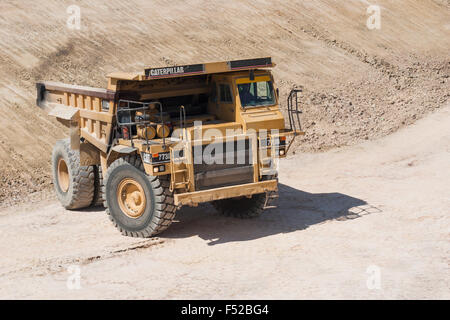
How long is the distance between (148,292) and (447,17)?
23462mm

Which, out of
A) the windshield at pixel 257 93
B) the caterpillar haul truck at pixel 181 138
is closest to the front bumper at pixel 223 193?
the caterpillar haul truck at pixel 181 138

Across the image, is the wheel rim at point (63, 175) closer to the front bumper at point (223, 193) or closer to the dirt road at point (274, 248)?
the dirt road at point (274, 248)

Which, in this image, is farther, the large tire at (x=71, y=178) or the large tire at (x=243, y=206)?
the large tire at (x=71, y=178)

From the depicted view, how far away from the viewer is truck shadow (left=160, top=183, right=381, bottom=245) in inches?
472

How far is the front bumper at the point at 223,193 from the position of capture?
11.0 m

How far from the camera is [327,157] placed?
17641 mm

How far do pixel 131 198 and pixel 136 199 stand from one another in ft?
0.67

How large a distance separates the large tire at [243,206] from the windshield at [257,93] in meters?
1.77

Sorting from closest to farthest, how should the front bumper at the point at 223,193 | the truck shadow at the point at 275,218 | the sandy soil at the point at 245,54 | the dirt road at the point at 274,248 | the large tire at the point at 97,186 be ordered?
the dirt road at the point at 274,248 < the front bumper at the point at 223,193 < the truck shadow at the point at 275,218 < the large tire at the point at 97,186 < the sandy soil at the point at 245,54

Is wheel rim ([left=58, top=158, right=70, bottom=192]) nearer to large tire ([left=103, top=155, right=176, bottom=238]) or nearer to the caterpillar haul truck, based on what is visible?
the caterpillar haul truck

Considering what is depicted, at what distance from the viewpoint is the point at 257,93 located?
39.2ft
